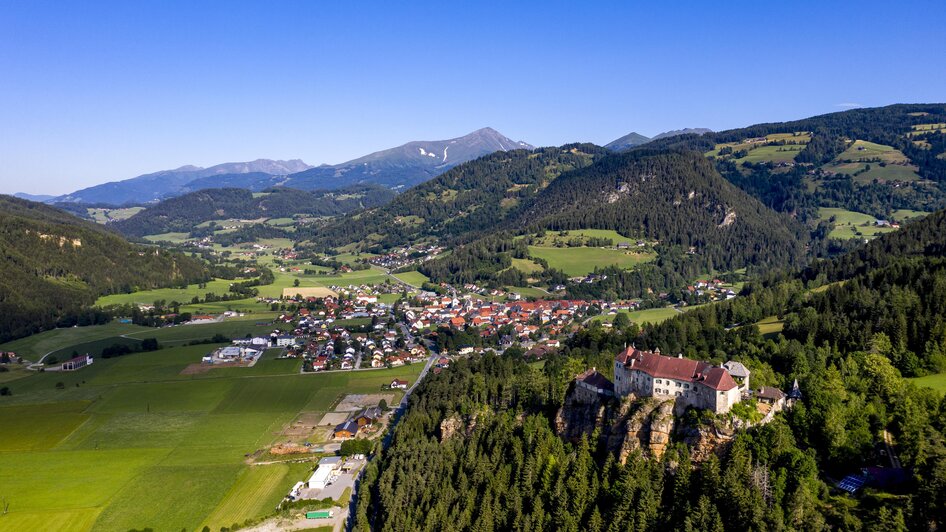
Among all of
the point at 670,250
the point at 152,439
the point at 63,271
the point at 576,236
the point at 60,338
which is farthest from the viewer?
the point at 576,236

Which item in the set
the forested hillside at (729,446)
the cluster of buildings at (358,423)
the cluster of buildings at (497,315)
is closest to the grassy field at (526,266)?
the cluster of buildings at (497,315)

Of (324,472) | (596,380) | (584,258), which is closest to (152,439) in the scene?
(324,472)

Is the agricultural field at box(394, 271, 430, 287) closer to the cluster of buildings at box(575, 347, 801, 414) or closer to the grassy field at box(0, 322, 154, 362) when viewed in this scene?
the grassy field at box(0, 322, 154, 362)

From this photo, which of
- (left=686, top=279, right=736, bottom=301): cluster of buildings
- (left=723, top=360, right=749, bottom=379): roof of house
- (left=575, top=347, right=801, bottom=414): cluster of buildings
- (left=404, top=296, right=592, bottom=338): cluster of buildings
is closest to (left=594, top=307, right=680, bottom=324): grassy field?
(left=404, top=296, right=592, bottom=338): cluster of buildings

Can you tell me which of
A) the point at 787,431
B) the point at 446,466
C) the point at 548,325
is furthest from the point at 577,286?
the point at 787,431

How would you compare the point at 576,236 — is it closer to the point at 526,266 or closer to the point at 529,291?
the point at 526,266

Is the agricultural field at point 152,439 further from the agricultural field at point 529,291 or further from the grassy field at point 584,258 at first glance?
the grassy field at point 584,258
